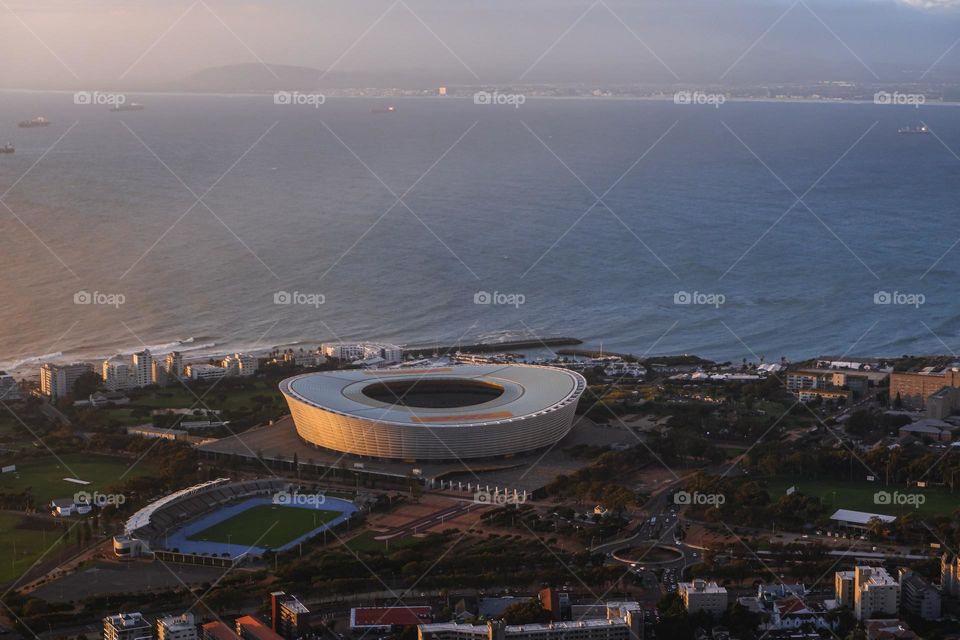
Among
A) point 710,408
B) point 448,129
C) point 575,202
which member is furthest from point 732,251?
point 448,129

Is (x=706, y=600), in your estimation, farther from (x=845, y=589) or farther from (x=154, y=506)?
(x=154, y=506)

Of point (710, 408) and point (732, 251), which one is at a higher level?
point (732, 251)

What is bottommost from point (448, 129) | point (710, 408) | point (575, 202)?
point (710, 408)

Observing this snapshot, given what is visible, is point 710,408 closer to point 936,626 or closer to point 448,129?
point 936,626

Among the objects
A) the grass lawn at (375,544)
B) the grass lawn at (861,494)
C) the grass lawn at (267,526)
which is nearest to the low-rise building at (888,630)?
the grass lawn at (861,494)

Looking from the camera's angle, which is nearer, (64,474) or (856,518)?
(856,518)

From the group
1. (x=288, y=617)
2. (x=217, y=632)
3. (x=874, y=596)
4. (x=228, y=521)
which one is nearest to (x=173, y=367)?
(x=228, y=521)

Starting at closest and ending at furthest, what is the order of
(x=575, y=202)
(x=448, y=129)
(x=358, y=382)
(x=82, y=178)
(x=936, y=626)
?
(x=936, y=626)
(x=358, y=382)
(x=575, y=202)
(x=82, y=178)
(x=448, y=129)
